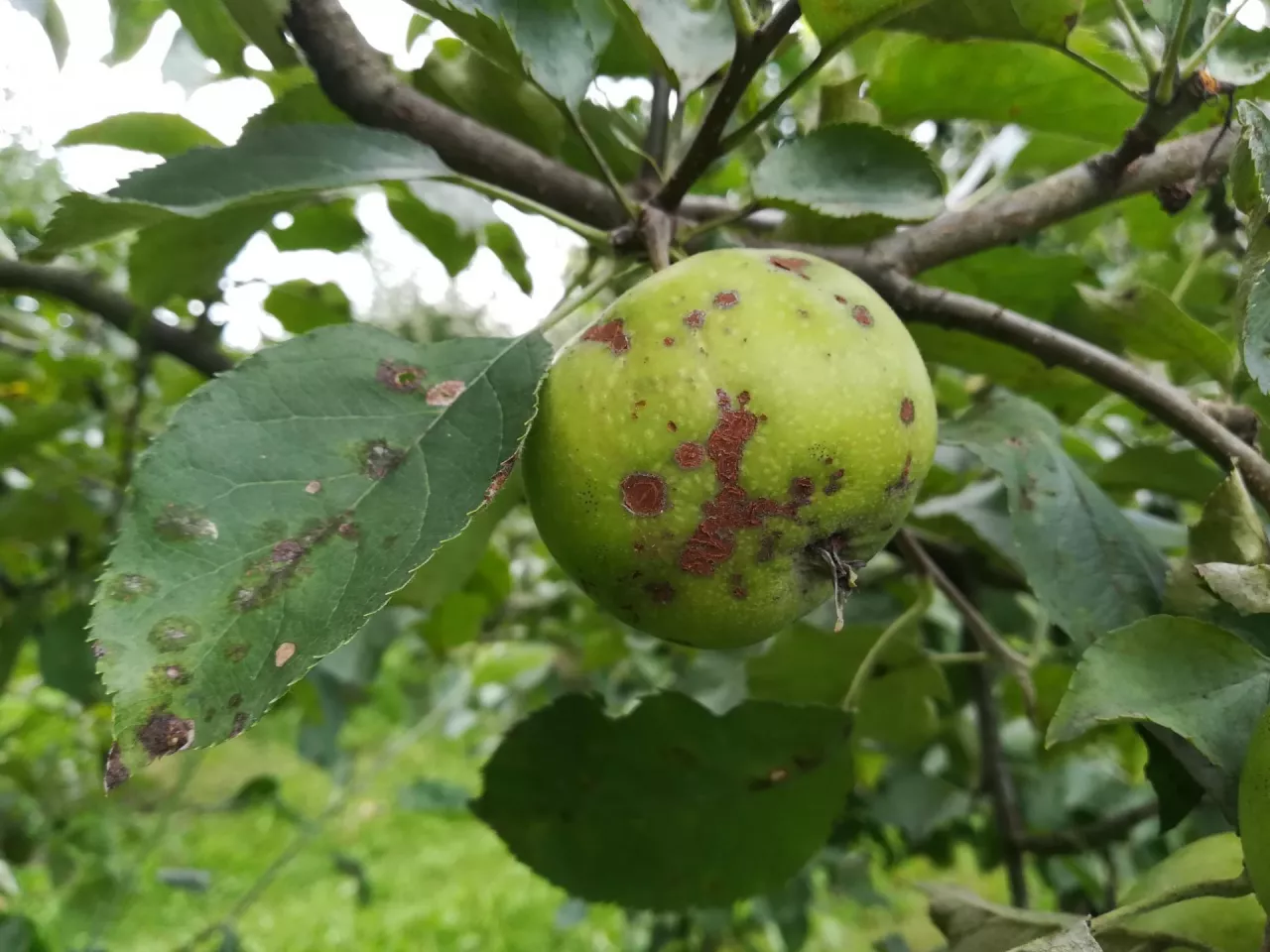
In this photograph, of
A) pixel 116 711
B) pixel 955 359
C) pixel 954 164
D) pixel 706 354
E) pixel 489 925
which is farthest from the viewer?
pixel 489 925

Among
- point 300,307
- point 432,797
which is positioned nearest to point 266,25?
point 300,307

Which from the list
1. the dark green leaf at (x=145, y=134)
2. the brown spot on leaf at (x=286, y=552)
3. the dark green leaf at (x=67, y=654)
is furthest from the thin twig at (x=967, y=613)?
the dark green leaf at (x=67, y=654)

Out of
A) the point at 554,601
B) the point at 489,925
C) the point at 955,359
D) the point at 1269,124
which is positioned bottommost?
the point at 489,925

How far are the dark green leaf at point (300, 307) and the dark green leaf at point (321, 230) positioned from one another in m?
0.07

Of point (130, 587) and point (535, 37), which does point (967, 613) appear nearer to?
point (535, 37)

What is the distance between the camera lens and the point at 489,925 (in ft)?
10.0

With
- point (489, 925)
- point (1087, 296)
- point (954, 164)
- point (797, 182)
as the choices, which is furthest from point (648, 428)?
point (489, 925)

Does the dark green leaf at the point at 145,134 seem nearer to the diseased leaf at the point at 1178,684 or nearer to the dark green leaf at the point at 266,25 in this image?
the dark green leaf at the point at 266,25

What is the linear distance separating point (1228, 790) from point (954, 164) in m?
1.43

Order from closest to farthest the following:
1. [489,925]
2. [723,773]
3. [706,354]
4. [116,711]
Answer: [116,711], [706,354], [723,773], [489,925]

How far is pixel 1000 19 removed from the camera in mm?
693

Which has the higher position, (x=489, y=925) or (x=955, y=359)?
(x=955, y=359)

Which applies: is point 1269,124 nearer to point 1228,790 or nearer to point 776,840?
point 1228,790

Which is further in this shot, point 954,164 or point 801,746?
point 954,164
